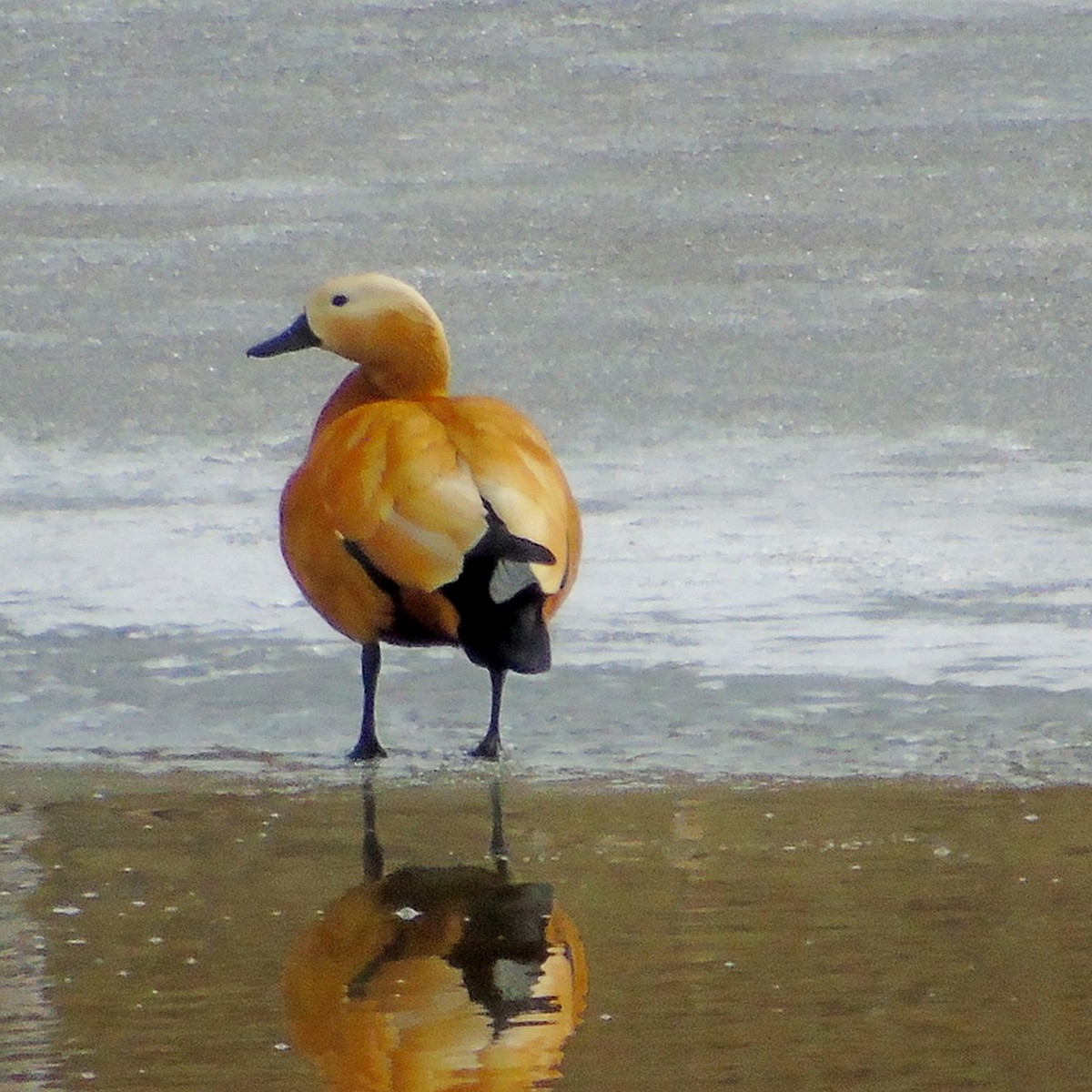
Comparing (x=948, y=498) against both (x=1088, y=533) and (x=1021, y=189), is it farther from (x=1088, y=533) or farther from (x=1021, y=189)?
(x=1021, y=189)

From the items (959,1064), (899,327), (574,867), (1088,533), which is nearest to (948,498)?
(1088,533)

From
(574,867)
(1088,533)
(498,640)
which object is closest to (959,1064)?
(574,867)

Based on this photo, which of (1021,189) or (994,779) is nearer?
(994,779)

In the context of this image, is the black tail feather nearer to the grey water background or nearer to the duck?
the duck

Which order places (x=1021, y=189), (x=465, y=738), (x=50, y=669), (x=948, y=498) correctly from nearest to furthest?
(x=465, y=738) → (x=50, y=669) → (x=948, y=498) → (x=1021, y=189)

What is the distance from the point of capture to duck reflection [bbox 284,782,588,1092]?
2.81 meters

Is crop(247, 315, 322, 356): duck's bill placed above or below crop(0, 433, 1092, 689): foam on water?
above

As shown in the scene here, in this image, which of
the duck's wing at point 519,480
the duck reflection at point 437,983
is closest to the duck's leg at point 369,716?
the duck's wing at point 519,480

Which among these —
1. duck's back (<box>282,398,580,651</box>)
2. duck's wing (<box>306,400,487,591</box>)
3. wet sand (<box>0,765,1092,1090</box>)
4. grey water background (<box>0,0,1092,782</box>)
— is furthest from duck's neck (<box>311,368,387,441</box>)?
wet sand (<box>0,765,1092,1090</box>)

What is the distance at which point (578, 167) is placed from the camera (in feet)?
29.7

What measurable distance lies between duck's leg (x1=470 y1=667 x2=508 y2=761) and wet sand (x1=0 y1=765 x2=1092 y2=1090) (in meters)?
0.12

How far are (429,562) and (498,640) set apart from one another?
18cm

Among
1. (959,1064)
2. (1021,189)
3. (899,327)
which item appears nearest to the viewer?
(959,1064)

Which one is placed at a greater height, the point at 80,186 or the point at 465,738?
the point at 80,186
